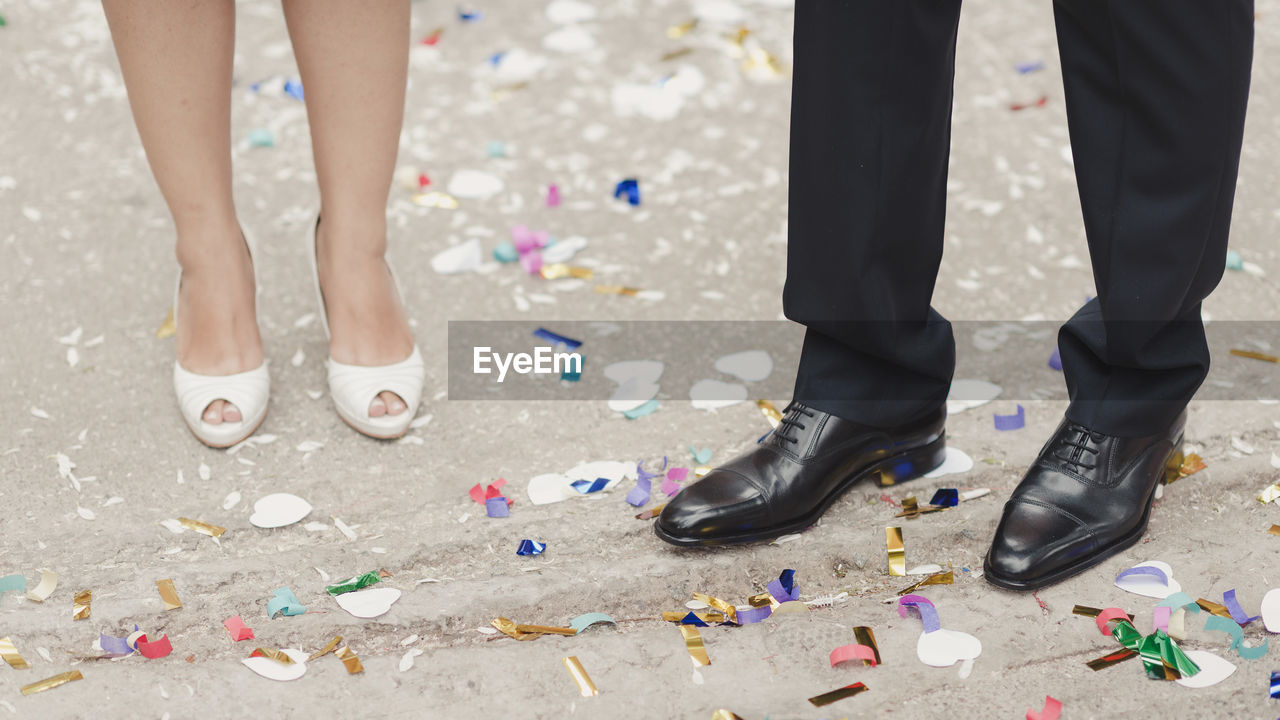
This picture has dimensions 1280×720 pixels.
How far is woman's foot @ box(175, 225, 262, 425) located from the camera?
5.11ft

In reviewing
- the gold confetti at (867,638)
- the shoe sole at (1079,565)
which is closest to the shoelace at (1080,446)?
the shoe sole at (1079,565)

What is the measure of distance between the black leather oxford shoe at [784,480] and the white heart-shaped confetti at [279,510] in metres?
0.47

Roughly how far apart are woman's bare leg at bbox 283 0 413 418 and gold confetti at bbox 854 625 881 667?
71cm

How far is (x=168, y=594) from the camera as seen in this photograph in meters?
1.32

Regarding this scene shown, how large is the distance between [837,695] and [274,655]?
605 mm

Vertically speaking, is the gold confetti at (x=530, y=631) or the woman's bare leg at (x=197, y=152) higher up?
the woman's bare leg at (x=197, y=152)

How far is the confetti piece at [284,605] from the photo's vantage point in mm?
1305

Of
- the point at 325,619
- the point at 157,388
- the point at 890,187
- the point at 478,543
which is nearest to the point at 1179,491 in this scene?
the point at 890,187

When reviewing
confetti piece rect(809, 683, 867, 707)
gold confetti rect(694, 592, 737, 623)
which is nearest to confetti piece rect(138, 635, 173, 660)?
gold confetti rect(694, 592, 737, 623)

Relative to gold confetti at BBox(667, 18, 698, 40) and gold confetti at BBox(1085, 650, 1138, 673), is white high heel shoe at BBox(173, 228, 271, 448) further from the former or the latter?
gold confetti at BBox(667, 18, 698, 40)

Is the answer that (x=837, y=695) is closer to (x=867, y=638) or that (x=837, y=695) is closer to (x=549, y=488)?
(x=867, y=638)

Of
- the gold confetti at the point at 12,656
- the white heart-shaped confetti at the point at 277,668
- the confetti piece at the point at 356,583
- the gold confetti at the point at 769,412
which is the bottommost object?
the gold confetti at the point at 12,656

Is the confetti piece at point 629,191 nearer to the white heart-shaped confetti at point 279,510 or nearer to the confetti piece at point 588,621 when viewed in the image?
the white heart-shaped confetti at point 279,510

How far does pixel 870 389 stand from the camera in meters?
1.38
